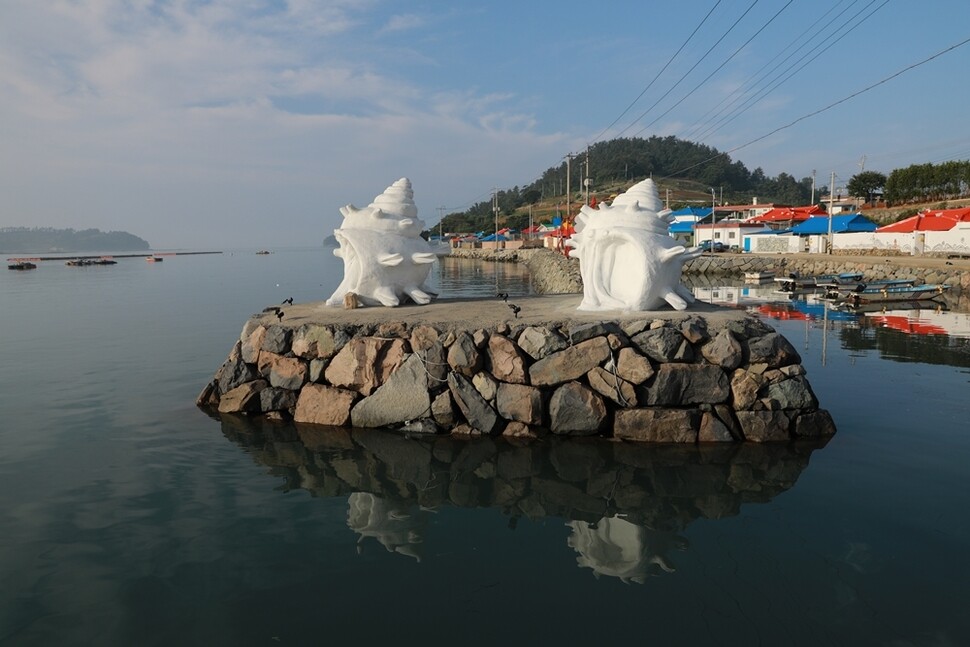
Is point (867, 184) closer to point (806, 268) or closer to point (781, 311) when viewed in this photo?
point (806, 268)

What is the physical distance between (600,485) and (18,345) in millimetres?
16380

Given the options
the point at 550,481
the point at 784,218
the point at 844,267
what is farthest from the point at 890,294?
the point at 784,218

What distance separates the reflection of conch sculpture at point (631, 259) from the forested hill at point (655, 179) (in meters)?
85.9

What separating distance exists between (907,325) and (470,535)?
17.9 meters

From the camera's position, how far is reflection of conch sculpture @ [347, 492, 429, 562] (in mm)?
6066

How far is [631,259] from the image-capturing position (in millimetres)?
9867

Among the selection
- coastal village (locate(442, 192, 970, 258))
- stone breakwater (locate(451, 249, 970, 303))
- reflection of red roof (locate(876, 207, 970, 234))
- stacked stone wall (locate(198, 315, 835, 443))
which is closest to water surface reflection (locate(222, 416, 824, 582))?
stacked stone wall (locate(198, 315, 835, 443))

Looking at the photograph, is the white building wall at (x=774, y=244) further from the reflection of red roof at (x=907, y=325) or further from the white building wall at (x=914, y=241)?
the reflection of red roof at (x=907, y=325)

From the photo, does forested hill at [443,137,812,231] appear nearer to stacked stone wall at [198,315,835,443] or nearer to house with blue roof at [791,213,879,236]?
house with blue roof at [791,213,879,236]

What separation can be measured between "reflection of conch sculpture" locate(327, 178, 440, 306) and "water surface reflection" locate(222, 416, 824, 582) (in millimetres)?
2980

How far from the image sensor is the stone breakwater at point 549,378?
8297 millimetres

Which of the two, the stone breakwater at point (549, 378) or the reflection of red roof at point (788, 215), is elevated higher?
the reflection of red roof at point (788, 215)

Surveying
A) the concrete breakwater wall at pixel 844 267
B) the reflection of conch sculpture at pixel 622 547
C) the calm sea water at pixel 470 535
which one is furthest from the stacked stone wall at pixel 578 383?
the concrete breakwater wall at pixel 844 267

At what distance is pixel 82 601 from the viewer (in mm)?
5113
